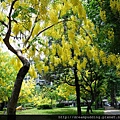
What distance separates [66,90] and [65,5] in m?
12.7

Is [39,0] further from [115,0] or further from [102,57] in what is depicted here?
[102,57]

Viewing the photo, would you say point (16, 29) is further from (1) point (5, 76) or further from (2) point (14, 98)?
(1) point (5, 76)

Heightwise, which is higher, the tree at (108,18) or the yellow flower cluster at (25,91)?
the tree at (108,18)

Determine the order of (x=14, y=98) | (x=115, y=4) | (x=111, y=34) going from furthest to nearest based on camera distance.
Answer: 1. (x=111, y=34)
2. (x=115, y=4)
3. (x=14, y=98)

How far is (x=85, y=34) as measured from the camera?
8.28m

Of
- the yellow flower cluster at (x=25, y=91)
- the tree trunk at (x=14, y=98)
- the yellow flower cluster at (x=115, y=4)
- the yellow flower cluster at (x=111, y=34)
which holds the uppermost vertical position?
the yellow flower cluster at (x=115, y=4)

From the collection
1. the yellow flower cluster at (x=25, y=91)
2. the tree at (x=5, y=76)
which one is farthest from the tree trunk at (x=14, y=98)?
the yellow flower cluster at (x=25, y=91)

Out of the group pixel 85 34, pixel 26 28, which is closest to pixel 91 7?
pixel 85 34

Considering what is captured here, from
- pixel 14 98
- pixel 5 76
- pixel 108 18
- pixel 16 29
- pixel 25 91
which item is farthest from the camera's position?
pixel 25 91

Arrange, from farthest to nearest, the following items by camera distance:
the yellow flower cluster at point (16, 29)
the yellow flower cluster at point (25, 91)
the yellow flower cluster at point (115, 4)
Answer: the yellow flower cluster at point (25, 91)
the yellow flower cluster at point (16, 29)
the yellow flower cluster at point (115, 4)

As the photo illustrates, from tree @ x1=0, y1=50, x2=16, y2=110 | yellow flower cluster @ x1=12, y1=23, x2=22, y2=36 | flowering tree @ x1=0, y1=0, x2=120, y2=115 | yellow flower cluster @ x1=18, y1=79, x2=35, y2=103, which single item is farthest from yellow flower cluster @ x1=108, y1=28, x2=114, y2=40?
yellow flower cluster @ x1=18, y1=79, x2=35, y2=103

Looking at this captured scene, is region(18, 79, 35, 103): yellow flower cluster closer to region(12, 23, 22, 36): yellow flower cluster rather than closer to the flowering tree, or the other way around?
the flowering tree

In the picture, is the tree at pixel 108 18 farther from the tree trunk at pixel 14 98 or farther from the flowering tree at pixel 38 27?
the tree trunk at pixel 14 98

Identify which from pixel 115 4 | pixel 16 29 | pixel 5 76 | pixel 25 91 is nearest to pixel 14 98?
pixel 16 29
